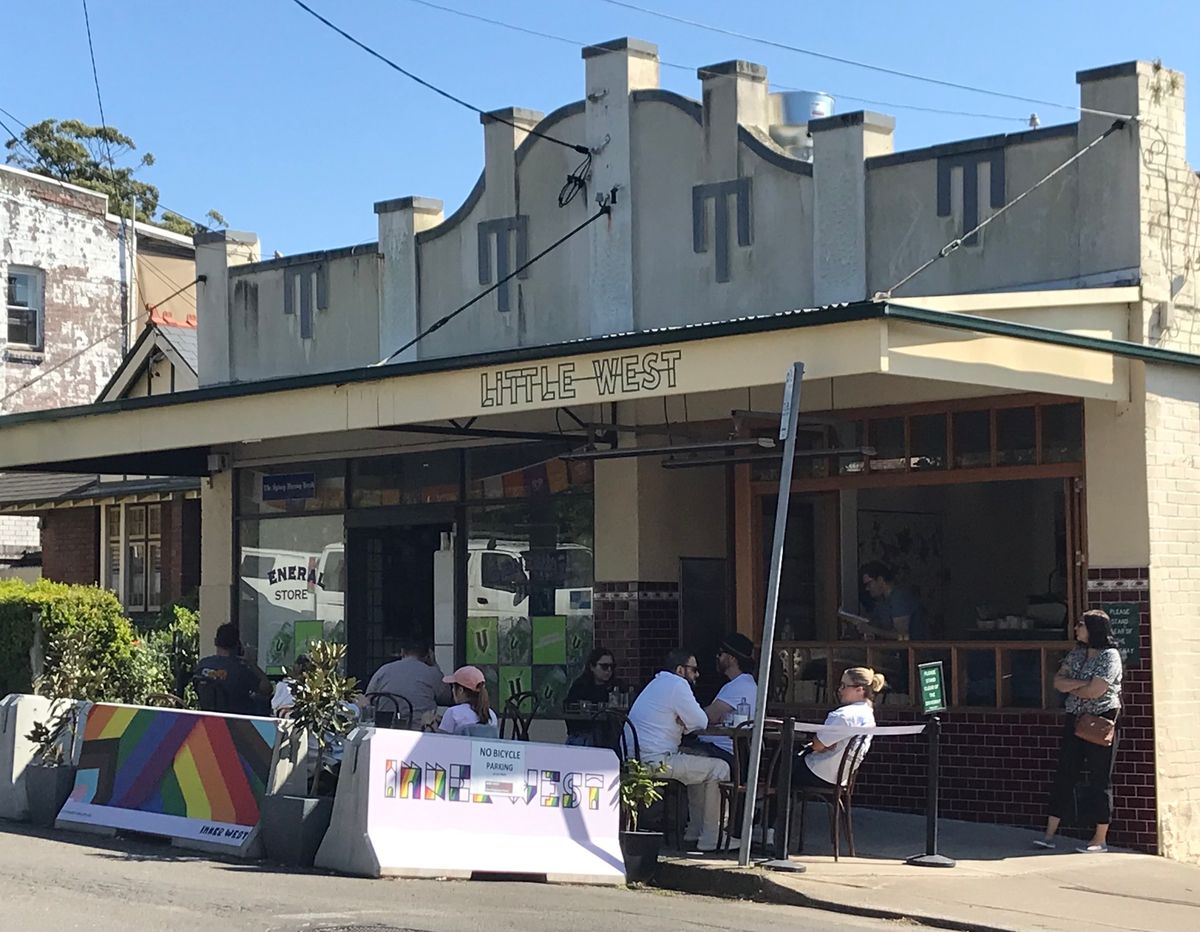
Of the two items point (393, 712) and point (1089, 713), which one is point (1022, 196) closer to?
point (1089, 713)

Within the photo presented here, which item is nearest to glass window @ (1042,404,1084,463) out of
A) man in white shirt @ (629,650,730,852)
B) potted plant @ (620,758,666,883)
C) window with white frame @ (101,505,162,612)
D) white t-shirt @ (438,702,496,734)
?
man in white shirt @ (629,650,730,852)

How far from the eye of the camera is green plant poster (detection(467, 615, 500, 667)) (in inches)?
675

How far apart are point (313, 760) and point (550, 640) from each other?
5.36m

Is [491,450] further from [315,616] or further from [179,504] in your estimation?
[179,504]

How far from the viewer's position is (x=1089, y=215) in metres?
13.3

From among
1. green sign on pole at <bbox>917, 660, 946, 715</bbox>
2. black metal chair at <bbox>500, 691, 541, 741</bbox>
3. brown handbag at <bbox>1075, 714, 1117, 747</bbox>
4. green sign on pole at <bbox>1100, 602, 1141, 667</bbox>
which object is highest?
green sign on pole at <bbox>1100, 602, 1141, 667</bbox>

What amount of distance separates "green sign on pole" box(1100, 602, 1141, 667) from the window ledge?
24.3 meters

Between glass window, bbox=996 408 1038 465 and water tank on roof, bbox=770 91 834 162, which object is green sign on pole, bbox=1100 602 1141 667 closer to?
glass window, bbox=996 408 1038 465

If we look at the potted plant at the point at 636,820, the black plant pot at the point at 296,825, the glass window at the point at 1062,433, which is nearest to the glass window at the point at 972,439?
the glass window at the point at 1062,433

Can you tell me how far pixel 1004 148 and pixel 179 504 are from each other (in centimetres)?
1560

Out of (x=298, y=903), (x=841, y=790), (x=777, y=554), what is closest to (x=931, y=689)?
(x=841, y=790)

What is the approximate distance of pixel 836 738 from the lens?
11547 millimetres

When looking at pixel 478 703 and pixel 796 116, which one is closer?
pixel 478 703

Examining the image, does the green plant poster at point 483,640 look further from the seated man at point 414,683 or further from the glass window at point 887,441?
the glass window at point 887,441
